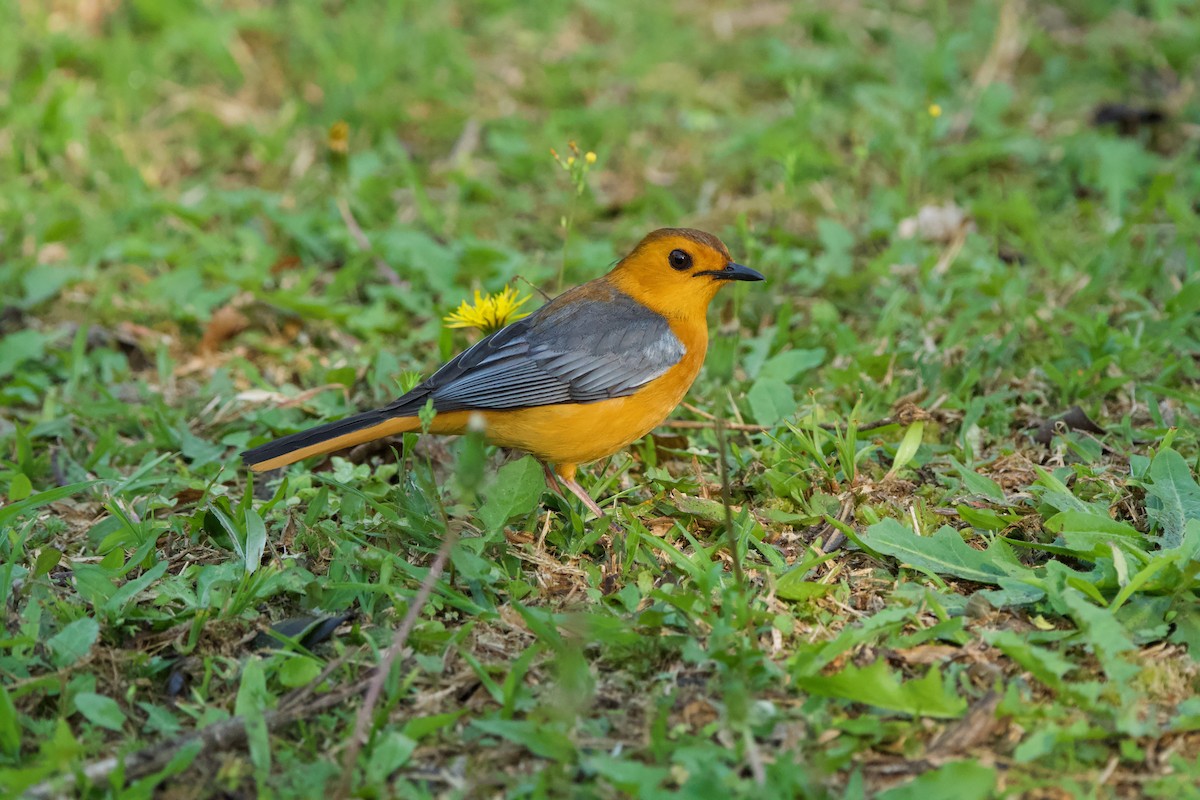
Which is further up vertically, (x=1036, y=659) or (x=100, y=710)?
→ (x=1036, y=659)

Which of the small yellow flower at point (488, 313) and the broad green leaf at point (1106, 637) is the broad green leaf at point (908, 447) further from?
the small yellow flower at point (488, 313)

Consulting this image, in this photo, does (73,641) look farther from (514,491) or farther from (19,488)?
(514,491)

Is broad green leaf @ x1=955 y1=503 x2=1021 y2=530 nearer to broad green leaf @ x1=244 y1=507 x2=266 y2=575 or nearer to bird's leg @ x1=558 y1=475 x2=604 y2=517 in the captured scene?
bird's leg @ x1=558 y1=475 x2=604 y2=517

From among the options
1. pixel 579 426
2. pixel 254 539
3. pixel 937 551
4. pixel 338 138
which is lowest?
pixel 254 539

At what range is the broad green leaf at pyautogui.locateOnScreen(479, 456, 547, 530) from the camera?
156 inches

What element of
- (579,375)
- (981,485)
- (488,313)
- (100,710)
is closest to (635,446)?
(579,375)

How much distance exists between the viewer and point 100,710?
10.8ft

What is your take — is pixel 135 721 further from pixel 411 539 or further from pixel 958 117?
pixel 958 117

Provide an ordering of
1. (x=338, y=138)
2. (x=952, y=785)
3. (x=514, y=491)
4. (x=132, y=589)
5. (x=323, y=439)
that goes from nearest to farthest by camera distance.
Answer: (x=952, y=785)
(x=132, y=589)
(x=514, y=491)
(x=323, y=439)
(x=338, y=138)

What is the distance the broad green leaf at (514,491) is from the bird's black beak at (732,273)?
1.40 m

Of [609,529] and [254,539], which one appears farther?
[609,529]

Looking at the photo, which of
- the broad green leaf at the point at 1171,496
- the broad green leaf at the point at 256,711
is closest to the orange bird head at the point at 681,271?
the broad green leaf at the point at 1171,496

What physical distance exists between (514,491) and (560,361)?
0.80m

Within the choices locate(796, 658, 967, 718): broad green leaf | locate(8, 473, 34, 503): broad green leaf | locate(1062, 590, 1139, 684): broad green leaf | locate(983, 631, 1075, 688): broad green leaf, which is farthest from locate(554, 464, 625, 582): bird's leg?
locate(8, 473, 34, 503): broad green leaf
